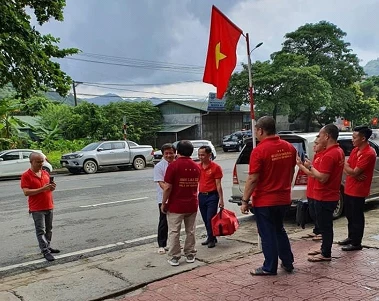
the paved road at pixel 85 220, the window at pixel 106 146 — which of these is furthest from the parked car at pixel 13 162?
the paved road at pixel 85 220

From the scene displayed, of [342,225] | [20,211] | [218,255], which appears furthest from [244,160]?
[20,211]

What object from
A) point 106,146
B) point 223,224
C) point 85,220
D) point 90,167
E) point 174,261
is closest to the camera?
point 174,261

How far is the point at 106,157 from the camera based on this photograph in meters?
20.8

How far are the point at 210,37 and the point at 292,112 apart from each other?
30988 millimetres

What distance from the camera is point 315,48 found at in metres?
39.0

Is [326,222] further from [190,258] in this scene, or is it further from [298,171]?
[298,171]

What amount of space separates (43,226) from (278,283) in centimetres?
336

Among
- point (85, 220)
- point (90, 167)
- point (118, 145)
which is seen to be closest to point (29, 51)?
point (85, 220)

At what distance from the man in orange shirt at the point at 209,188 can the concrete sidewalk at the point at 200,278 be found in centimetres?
44

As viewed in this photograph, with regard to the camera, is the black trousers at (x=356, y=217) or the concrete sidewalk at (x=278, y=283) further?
the black trousers at (x=356, y=217)

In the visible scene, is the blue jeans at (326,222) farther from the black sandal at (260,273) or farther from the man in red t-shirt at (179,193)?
the man in red t-shirt at (179,193)

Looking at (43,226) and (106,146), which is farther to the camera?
(106,146)

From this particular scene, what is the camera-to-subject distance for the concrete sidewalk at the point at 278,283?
397 cm

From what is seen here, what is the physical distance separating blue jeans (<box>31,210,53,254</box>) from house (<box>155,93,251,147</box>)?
29381 mm
